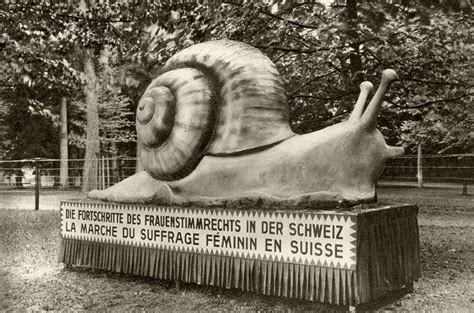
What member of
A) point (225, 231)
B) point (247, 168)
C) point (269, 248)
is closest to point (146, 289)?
point (225, 231)

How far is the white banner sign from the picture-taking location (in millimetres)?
4145

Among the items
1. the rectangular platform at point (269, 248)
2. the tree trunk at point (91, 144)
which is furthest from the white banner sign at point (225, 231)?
the tree trunk at point (91, 144)

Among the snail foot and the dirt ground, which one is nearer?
the dirt ground

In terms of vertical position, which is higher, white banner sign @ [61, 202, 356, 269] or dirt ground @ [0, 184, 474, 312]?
white banner sign @ [61, 202, 356, 269]

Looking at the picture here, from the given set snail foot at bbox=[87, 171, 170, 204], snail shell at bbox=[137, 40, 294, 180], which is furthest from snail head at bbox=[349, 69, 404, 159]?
snail foot at bbox=[87, 171, 170, 204]

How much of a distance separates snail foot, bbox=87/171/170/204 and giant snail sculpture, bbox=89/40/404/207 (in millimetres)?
18

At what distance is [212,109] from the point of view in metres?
5.18

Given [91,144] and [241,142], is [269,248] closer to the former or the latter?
[241,142]

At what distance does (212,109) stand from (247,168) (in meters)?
0.72

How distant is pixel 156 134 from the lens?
530 centimetres

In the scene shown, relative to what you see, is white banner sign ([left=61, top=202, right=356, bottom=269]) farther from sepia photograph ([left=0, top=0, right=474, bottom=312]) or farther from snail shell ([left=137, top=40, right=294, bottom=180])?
snail shell ([left=137, top=40, right=294, bottom=180])

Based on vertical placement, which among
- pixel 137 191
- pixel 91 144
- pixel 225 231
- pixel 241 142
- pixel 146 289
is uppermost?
pixel 91 144

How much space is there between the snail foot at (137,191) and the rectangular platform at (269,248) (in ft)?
0.41

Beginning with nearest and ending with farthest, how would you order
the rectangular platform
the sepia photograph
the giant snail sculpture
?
the rectangular platform < the sepia photograph < the giant snail sculpture
